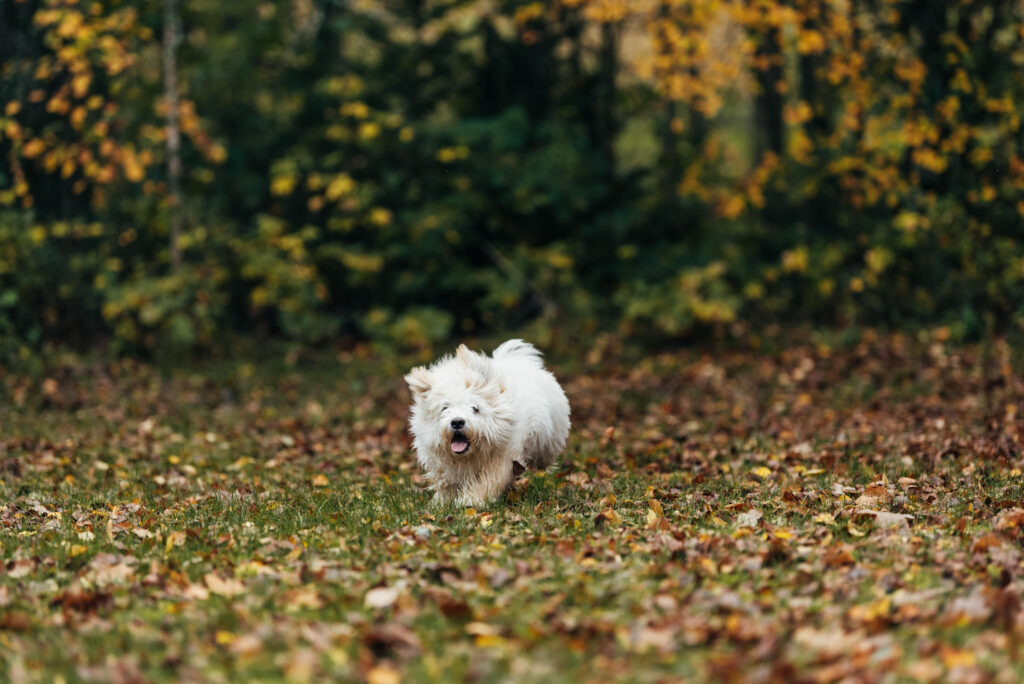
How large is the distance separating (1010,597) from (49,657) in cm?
408

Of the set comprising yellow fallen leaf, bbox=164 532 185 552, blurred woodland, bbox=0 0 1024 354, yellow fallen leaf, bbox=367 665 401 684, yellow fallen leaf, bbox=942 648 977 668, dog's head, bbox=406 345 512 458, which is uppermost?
blurred woodland, bbox=0 0 1024 354

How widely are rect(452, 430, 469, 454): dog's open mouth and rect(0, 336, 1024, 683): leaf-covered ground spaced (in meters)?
0.47

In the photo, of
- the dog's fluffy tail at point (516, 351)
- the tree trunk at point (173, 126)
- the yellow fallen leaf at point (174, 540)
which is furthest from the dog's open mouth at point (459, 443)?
the tree trunk at point (173, 126)

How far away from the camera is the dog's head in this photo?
7297 millimetres

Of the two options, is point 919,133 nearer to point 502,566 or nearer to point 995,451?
point 995,451

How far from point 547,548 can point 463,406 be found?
1608 millimetres

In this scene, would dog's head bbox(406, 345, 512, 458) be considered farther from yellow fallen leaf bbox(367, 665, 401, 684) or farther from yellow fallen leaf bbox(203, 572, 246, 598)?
yellow fallen leaf bbox(367, 665, 401, 684)

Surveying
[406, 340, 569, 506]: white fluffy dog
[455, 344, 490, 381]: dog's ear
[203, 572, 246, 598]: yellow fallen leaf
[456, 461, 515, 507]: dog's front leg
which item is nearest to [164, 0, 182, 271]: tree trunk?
[406, 340, 569, 506]: white fluffy dog

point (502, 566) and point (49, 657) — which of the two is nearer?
point (49, 657)

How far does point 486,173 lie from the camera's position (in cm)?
1944

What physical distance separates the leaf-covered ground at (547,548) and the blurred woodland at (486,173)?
3737 mm

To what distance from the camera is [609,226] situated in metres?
19.4

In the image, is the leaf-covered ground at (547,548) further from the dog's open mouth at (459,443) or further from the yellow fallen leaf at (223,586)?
the dog's open mouth at (459,443)

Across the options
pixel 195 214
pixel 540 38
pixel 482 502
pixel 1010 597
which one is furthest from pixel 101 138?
pixel 1010 597
